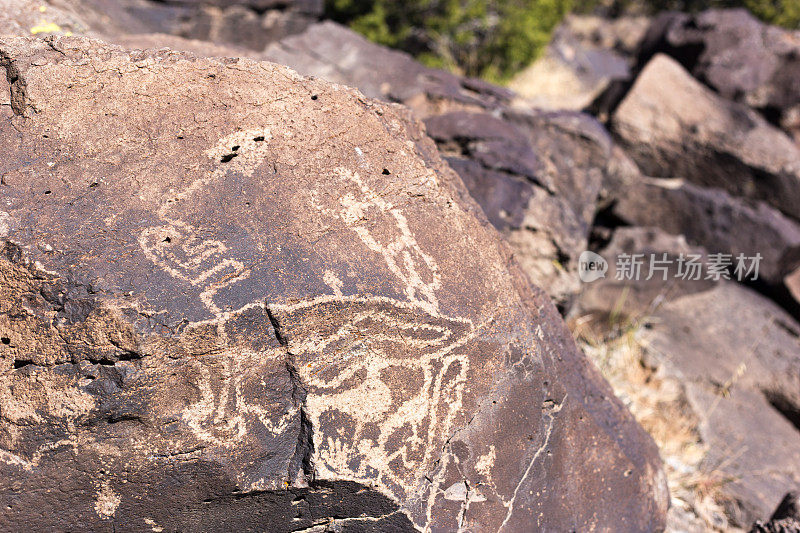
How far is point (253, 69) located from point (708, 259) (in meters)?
3.35

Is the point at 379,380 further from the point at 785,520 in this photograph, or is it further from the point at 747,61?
the point at 747,61

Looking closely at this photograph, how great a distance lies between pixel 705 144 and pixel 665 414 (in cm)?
244

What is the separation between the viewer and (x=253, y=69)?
6.07 ft

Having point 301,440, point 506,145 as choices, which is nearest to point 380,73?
point 506,145

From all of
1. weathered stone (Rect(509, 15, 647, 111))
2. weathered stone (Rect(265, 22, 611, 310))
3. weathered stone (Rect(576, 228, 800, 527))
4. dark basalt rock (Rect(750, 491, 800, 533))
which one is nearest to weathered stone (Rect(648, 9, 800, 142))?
weathered stone (Rect(509, 15, 647, 111))

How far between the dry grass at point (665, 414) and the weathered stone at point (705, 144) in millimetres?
1774

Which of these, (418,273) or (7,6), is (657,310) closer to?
(418,273)

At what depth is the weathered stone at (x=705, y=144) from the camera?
4.80 metres

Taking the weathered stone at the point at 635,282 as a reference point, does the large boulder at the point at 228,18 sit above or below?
above

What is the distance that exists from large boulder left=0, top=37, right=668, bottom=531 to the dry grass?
3.95ft

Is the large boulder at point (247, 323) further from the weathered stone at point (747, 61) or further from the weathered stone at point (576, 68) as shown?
the weathered stone at point (747, 61)

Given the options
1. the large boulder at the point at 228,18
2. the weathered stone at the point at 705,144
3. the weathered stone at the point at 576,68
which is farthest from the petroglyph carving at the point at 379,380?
the weathered stone at the point at 576,68

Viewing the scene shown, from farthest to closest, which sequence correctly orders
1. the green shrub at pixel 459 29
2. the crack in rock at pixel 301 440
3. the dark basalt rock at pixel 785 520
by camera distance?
the green shrub at pixel 459 29 < the dark basalt rock at pixel 785 520 < the crack in rock at pixel 301 440

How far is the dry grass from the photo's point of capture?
284 cm
